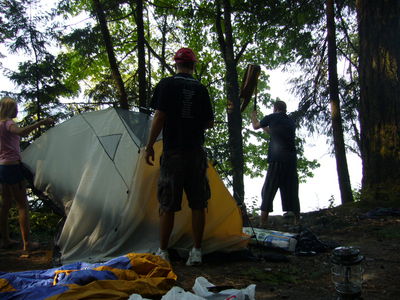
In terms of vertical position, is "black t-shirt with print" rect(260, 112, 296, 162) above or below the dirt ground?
above

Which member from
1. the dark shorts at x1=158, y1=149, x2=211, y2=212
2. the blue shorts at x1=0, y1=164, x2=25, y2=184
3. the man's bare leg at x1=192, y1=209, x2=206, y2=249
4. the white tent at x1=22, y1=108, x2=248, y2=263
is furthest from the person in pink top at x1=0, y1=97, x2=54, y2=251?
the man's bare leg at x1=192, y1=209, x2=206, y2=249

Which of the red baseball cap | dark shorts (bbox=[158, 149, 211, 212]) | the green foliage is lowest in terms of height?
the green foliage

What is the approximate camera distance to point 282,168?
220 inches

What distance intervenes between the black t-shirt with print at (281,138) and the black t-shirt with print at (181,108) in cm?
226

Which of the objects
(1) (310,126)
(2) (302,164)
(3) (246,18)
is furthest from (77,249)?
(2) (302,164)

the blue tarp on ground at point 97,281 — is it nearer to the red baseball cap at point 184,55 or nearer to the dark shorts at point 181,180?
the dark shorts at point 181,180

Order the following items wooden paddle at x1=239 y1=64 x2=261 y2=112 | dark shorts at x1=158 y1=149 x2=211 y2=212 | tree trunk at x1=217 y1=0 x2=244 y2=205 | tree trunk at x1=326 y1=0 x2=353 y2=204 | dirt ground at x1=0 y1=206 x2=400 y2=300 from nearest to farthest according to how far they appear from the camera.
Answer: dirt ground at x1=0 y1=206 x2=400 y2=300 < dark shorts at x1=158 y1=149 x2=211 y2=212 < wooden paddle at x1=239 y1=64 x2=261 y2=112 < tree trunk at x1=217 y1=0 x2=244 y2=205 < tree trunk at x1=326 y1=0 x2=353 y2=204

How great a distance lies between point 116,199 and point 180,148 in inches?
39.0

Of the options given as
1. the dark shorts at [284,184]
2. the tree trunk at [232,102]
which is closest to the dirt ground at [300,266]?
the dark shorts at [284,184]

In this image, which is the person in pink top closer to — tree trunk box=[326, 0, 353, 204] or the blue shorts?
the blue shorts

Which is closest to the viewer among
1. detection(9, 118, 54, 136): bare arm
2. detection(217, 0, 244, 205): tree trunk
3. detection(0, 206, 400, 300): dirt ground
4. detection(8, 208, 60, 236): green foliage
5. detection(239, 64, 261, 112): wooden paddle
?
detection(0, 206, 400, 300): dirt ground

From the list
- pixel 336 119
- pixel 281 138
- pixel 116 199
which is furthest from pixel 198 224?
pixel 336 119

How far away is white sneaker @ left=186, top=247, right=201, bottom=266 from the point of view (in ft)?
11.5

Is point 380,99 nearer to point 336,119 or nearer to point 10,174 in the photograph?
point 336,119
